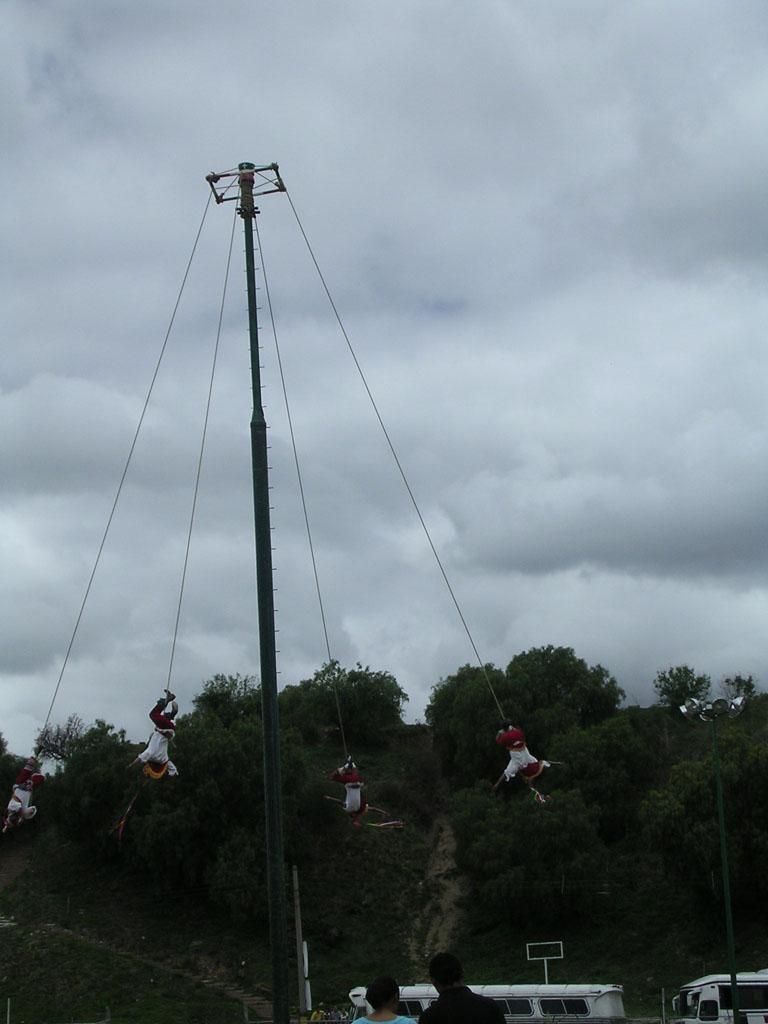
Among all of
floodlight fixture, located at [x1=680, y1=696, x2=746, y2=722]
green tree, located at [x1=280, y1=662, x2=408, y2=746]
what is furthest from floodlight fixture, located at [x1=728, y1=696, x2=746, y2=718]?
green tree, located at [x1=280, y1=662, x2=408, y2=746]

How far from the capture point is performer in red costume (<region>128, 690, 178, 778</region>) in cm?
1831

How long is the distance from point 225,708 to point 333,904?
76.2 feet

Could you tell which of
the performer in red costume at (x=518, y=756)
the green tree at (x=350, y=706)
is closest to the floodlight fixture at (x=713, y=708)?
the performer in red costume at (x=518, y=756)

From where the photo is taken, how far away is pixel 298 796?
176ft

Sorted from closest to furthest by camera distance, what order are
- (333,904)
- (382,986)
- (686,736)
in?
(382,986) < (333,904) < (686,736)

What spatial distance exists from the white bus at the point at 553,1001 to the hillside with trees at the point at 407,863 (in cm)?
699

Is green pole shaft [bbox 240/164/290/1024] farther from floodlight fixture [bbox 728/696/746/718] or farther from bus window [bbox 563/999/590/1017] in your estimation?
bus window [bbox 563/999/590/1017]

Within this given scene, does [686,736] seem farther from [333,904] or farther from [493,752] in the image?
[333,904]

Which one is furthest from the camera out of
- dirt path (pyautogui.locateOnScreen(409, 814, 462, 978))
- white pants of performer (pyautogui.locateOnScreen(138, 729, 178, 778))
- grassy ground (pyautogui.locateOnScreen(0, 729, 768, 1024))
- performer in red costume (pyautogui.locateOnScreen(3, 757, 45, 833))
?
dirt path (pyautogui.locateOnScreen(409, 814, 462, 978))

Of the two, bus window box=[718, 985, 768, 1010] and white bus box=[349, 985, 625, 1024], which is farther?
white bus box=[349, 985, 625, 1024]

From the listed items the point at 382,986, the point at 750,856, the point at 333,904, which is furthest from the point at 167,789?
the point at 382,986

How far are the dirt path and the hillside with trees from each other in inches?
6.8

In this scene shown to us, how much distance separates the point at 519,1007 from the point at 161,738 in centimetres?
1963

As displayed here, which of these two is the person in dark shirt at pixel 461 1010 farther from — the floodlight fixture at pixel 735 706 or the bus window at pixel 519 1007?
the bus window at pixel 519 1007
